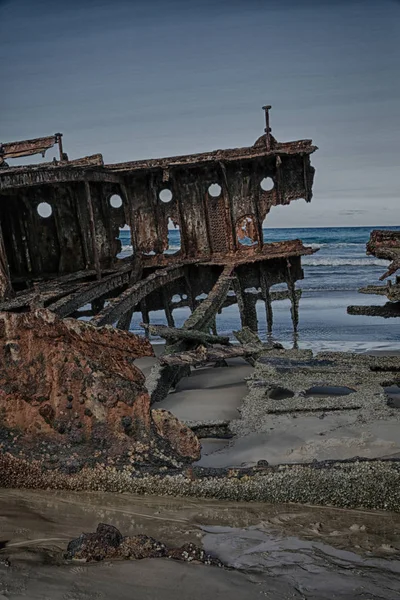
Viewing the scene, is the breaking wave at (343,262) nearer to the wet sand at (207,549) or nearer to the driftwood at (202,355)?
the driftwood at (202,355)

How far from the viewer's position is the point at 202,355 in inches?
239

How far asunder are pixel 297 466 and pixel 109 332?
1.52 meters

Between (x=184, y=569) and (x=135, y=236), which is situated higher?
(x=135, y=236)

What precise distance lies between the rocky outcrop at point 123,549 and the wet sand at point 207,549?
6 cm

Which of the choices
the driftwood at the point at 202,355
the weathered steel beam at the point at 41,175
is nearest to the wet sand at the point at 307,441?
the driftwood at the point at 202,355

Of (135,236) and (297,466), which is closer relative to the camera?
(297,466)

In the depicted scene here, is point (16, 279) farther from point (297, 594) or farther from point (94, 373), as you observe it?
point (297, 594)

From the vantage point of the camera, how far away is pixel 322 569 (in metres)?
3.05

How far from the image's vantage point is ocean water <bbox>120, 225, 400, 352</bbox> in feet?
49.4

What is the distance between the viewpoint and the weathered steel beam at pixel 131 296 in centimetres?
780

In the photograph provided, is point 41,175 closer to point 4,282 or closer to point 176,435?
point 4,282

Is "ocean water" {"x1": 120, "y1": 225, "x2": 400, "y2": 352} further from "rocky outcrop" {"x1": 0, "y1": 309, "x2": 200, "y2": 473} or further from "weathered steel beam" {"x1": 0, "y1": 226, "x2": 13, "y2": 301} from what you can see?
"rocky outcrop" {"x1": 0, "y1": 309, "x2": 200, "y2": 473}

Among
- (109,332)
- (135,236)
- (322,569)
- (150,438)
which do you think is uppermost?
(135,236)

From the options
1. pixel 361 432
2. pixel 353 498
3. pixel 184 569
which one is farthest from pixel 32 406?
pixel 361 432
